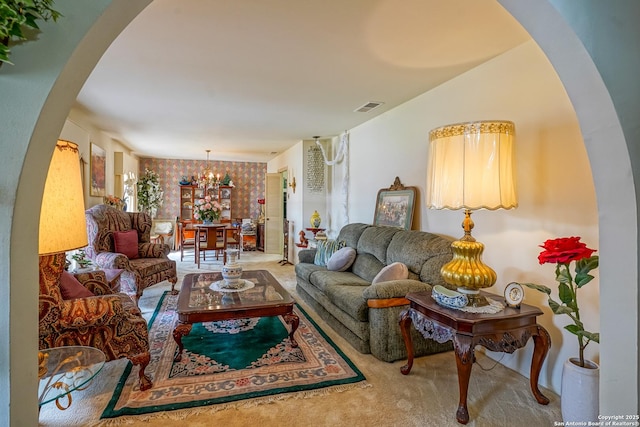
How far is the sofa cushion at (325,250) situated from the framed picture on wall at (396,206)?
1.92ft

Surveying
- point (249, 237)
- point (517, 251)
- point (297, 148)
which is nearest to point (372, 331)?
point (517, 251)

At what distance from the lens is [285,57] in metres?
2.64

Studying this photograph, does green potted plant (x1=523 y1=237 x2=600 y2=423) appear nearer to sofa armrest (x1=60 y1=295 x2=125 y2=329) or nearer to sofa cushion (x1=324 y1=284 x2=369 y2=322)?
sofa cushion (x1=324 y1=284 x2=369 y2=322)

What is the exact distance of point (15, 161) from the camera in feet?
2.60

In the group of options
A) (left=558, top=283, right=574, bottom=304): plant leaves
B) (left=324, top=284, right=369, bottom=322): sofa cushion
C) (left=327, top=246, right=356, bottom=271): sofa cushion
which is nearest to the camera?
(left=558, top=283, right=574, bottom=304): plant leaves

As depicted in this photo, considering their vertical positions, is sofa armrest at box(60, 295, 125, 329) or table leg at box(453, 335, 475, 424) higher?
sofa armrest at box(60, 295, 125, 329)

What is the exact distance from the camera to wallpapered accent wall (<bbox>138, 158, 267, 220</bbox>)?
8938 millimetres

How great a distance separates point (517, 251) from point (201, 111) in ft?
12.5

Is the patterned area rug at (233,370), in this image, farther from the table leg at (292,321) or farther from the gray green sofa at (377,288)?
the gray green sofa at (377,288)

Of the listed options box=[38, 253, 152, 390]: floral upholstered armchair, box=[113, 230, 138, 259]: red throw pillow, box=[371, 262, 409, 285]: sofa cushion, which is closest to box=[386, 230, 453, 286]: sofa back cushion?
box=[371, 262, 409, 285]: sofa cushion

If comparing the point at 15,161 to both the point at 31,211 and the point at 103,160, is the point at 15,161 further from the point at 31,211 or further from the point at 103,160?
the point at 103,160

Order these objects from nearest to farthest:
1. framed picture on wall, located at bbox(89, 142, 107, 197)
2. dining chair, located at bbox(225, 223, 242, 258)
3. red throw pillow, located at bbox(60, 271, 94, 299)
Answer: red throw pillow, located at bbox(60, 271, 94, 299), framed picture on wall, located at bbox(89, 142, 107, 197), dining chair, located at bbox(225, 223, 242, 258)

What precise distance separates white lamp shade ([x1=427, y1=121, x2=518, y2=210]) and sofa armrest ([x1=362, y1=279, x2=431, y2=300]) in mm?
855

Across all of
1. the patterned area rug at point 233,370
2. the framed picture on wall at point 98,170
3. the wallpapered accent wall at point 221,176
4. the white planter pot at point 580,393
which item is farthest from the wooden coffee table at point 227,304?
the wallpapered accent wall at point 221,176
